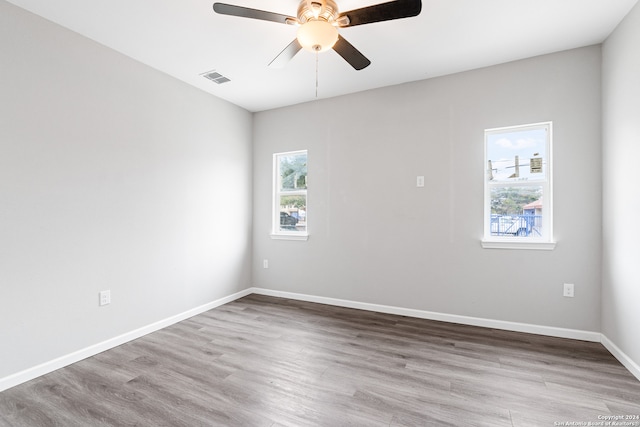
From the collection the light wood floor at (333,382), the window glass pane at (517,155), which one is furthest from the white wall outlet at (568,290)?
the window glass pane at (517,155)

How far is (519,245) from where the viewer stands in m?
2.98

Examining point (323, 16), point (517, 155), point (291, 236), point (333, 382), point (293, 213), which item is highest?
point (323, 16)

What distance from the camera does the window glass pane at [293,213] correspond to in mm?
4234

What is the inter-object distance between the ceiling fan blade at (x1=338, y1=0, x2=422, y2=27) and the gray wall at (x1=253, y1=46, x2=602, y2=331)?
5.67 ft

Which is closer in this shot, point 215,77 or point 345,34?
point 345,34

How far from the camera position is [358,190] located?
12.4 ft

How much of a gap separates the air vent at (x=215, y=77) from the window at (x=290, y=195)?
4.16 feet

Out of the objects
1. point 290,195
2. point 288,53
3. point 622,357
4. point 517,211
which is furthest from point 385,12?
point 622,357

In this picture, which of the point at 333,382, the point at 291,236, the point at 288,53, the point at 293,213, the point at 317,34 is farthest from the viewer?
the point at 293,213

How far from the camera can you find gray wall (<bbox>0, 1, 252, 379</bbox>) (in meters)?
2.15

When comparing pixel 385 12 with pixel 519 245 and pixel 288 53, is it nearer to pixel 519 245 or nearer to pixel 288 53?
pixel 288 53

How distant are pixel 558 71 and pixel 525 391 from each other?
2.83 m

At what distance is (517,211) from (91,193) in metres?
4.04

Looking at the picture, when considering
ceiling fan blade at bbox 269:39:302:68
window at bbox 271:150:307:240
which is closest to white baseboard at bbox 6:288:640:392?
window at bbox 271:150:307:240
